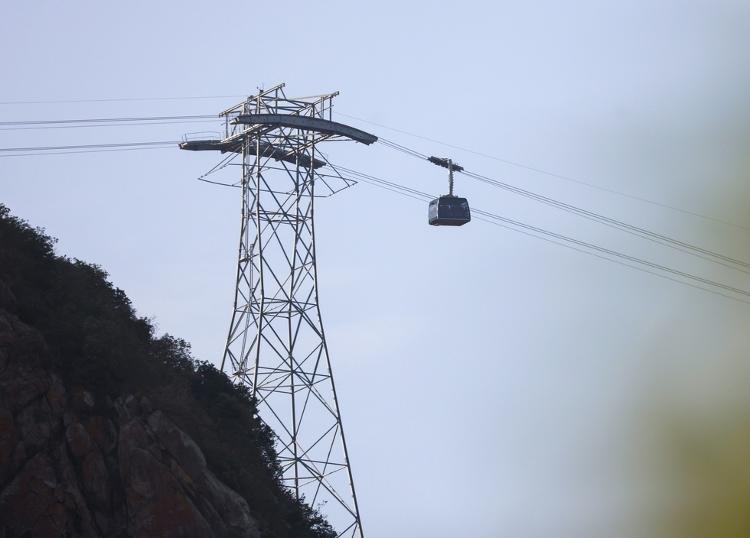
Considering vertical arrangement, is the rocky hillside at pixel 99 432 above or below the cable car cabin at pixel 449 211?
below

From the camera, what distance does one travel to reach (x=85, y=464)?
168 feet

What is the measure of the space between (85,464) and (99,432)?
186 cm

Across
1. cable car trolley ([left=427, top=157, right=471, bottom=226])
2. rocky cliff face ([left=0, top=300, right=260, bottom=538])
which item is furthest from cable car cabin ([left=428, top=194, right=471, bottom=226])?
rocky cliff face ([left=0, top=300, right=260, bottom=538])

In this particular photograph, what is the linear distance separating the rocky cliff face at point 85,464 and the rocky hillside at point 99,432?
0.15 ft

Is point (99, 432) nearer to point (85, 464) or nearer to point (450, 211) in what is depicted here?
point (85, 464)

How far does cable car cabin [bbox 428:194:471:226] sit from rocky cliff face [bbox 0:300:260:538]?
22691 mm

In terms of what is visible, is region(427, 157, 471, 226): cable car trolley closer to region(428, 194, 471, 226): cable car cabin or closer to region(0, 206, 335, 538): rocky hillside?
region(428, 194, 471, 226): cable car cabin

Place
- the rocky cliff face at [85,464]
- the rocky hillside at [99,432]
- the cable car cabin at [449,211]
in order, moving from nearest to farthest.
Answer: the rocky cliff face at [85,464] → the rocky hillside at [99,432] → the cable car cabin at [449,211]

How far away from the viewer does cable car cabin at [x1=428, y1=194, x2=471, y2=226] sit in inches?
2908

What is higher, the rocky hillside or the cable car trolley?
the cable car trolley

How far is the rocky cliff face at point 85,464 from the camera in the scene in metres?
48.4

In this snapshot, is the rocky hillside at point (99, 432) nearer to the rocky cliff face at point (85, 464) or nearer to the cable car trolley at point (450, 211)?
the rocky cliff face at point (85, 464)

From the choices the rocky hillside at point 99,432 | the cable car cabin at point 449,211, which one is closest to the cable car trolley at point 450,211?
the cable car cabin at point 449,211

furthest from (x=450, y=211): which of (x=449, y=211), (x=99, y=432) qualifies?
(x=99, y=432)
